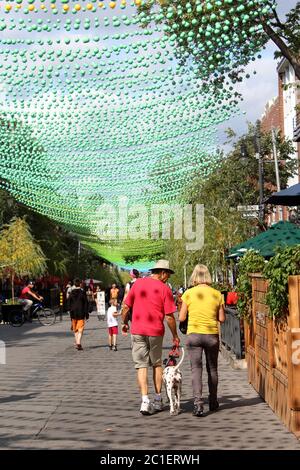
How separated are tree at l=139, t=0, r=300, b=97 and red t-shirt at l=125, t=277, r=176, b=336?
154 inches

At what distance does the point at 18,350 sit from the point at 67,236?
5270 centimetres

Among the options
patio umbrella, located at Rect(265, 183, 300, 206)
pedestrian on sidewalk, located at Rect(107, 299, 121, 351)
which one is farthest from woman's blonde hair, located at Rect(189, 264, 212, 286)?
pedestrian on sidewalk, located at Rect(107, 299, 121, 351)

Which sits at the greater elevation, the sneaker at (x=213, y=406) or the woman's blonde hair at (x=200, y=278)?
the woman's blonde hair at (x=200, y=278)

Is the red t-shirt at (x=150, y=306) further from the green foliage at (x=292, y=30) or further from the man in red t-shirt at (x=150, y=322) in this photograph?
the green foliage at (x=292, y=30)

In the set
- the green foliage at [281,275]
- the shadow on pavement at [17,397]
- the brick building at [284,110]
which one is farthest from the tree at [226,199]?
the green foliage at [281,275]

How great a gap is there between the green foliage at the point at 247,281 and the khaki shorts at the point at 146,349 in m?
2.89

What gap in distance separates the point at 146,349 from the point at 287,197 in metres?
7.83

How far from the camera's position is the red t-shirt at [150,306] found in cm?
1156

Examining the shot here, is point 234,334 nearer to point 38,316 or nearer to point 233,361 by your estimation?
point 233,361

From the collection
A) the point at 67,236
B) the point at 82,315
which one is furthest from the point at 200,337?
the point at 67,236

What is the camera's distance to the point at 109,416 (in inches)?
428
